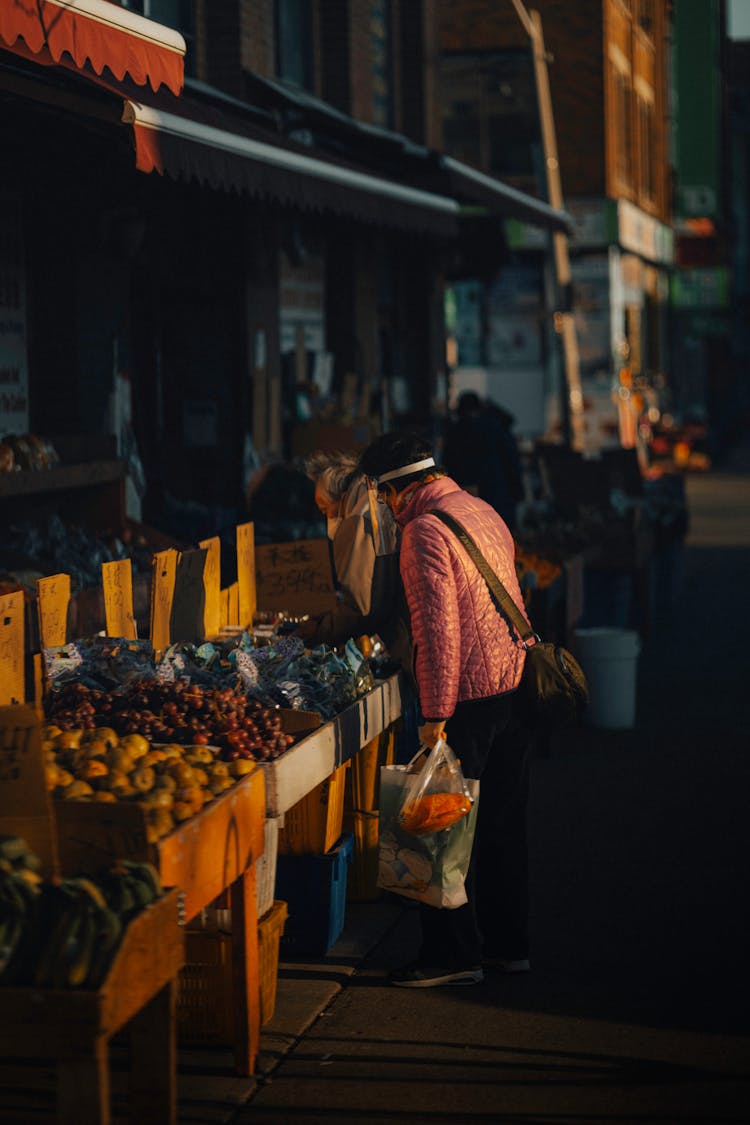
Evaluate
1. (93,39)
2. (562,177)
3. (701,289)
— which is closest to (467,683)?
(93,39)

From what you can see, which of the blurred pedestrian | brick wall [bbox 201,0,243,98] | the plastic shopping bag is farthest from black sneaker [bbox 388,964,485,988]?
brick wall [bbox 201,0,243,98]

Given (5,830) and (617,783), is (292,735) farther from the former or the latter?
(617,783)

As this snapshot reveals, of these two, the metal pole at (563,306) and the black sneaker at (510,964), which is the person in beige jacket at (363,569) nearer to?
the black sneaker at (510,964)

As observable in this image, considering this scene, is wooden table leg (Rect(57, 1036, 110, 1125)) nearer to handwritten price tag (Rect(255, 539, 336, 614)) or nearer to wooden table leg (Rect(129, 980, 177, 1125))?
wooden table leg (Rect(129, 980, 177, 1125))

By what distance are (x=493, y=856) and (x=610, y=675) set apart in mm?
4770

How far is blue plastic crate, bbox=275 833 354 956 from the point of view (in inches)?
271

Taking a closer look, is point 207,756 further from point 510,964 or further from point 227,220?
point 227,220

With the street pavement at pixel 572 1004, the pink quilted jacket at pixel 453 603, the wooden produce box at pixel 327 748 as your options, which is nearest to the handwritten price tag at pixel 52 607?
the wooden produce box at pixel 327 748

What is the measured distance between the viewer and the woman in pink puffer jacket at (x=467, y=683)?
6.29 meters

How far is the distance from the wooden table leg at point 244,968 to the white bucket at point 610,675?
5.99m

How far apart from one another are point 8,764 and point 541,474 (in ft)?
38.2

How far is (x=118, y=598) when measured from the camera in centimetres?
732

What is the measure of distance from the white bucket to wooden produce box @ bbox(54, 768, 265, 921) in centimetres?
→ 632

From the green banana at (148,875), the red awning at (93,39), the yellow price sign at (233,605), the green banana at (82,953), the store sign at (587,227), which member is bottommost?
the green banana at (82,953)
